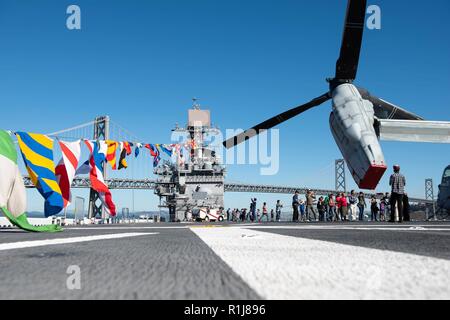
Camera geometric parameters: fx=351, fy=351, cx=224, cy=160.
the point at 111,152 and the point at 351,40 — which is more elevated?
the point at 351,40

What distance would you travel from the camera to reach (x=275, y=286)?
1198 millimetres

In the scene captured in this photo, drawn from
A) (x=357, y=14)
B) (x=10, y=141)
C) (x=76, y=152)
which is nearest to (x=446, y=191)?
(x=357, y=14)

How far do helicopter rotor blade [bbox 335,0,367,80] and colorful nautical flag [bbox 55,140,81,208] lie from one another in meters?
9.93

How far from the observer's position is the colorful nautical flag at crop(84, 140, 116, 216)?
15132mm

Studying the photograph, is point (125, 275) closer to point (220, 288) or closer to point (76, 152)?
point (220, 288)

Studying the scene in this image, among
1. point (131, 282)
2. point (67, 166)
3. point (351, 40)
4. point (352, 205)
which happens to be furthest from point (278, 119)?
point (131, 282)

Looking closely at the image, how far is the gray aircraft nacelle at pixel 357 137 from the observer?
9.34 m

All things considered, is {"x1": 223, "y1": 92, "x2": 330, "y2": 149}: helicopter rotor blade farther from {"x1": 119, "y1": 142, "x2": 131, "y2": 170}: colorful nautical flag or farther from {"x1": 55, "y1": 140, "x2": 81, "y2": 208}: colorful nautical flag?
{"x1": 119, "y1": 142, "x2": 131, "y2": 170}: colorful nautical flag

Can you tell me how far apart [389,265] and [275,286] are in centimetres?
81

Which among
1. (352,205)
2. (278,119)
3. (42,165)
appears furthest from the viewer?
(352,205)

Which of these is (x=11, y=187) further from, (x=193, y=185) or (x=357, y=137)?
(x=193, y=185)

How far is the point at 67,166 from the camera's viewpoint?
11805mm

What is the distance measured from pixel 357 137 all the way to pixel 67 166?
926 centimetres

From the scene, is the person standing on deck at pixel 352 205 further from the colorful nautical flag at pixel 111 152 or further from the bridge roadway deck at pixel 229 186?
the bridge roadway deck at pixel 229 186
